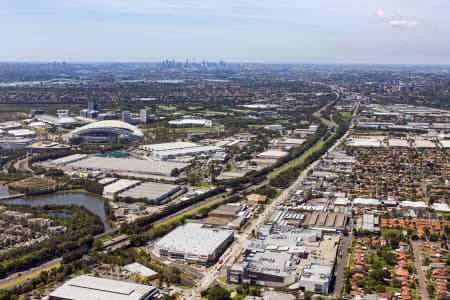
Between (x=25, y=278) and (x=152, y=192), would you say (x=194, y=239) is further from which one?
(x=152, y=192)

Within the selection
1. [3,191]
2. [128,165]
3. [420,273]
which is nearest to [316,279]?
[420,273]

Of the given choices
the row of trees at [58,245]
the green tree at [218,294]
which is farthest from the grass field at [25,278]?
the green tree at [218,294]

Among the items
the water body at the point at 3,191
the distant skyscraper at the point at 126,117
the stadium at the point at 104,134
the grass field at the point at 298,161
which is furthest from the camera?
the distant skyscraper at the point at 126,117

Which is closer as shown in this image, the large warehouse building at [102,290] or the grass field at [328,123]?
the large warehouse building at [102,290]

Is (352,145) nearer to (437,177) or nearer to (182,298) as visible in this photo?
(437,177)

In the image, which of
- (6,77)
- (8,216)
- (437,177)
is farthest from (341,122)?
(6,77)

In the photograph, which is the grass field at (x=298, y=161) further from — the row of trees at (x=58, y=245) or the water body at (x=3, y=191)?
the water body at (x=3, y=191)

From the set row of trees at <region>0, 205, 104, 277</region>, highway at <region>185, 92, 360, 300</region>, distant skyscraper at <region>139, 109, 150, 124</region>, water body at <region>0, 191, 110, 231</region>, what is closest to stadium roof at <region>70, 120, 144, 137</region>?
distant skyscraper at <region>139, 109, 150, 124</region>
